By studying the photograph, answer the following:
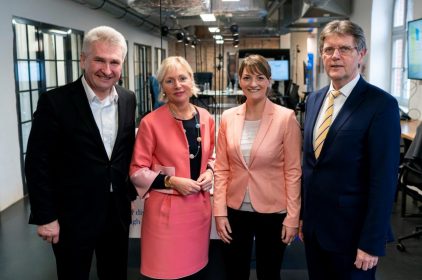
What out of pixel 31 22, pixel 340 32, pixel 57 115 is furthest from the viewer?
pixel 31 22

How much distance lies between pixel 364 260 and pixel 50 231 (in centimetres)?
125

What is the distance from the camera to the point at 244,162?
1844mm

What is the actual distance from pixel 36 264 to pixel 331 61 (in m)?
2.68

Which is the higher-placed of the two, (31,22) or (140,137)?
(31,22)

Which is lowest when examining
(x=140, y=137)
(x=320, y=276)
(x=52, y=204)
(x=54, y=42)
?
(x=320, y=276)

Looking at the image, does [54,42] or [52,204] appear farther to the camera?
[54,42]

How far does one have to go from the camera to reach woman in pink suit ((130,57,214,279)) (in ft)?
5.91

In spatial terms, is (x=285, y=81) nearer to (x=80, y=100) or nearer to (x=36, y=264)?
(x=36, y=264)

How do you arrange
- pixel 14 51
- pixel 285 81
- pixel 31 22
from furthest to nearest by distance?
1. pixel 285 81
2. pixel 31 22
3. pixel 14 51

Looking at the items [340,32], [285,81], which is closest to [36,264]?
[340,32]

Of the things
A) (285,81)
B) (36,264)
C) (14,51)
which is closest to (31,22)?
(14,51)

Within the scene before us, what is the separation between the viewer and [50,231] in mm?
1671

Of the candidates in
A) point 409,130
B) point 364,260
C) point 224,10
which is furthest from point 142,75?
point 364,260

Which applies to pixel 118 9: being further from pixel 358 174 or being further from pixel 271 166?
pixel 358 174
